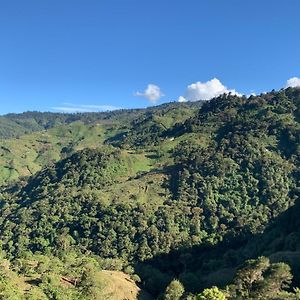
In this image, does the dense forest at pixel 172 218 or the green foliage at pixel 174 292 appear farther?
the dense forest at pixel 172 218

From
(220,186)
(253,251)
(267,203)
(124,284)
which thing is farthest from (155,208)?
(124,284)

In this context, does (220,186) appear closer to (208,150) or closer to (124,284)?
(208,150)

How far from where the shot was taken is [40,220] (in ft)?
458

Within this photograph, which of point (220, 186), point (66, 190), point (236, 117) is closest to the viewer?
→ point (220, 186)

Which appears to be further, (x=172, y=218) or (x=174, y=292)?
(x=172, y=218)

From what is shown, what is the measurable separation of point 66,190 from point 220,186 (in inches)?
2198

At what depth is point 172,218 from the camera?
431ft

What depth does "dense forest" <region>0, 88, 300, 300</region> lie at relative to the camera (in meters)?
69.8

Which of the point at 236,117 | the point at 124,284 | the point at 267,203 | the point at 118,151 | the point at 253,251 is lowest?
the point at 124,284

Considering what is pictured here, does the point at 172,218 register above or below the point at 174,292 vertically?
above

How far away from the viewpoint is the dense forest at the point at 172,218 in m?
69.8

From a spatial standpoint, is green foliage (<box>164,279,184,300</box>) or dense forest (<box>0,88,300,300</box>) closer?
green foliage (<box>164,279,184,300</box>)

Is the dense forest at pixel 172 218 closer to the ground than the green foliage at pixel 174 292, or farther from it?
farther from it

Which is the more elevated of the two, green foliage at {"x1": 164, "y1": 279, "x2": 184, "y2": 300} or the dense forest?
the dense forest
